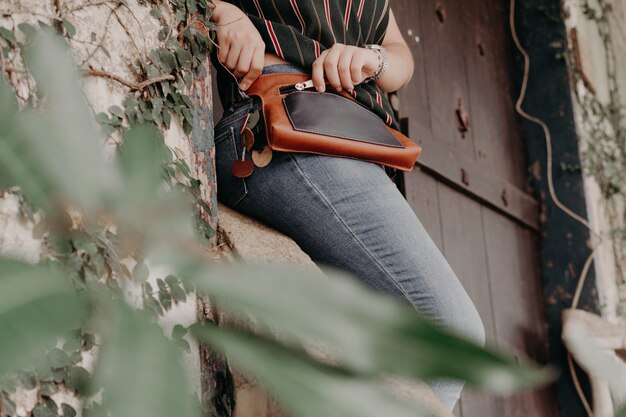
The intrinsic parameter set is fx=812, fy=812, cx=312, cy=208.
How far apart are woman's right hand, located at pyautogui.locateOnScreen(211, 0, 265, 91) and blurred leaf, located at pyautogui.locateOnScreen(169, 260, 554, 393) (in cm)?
85

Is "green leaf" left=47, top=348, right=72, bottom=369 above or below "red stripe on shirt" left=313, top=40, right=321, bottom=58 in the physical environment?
below

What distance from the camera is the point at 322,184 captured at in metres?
1.03

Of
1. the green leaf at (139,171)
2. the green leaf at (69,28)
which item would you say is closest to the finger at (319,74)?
the green leaf at (69,28)

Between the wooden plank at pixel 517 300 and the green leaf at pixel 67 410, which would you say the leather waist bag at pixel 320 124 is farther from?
the wooden plank at pixel 517 300

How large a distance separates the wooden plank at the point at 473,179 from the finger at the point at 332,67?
A: 3.05 feet

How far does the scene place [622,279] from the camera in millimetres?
2857

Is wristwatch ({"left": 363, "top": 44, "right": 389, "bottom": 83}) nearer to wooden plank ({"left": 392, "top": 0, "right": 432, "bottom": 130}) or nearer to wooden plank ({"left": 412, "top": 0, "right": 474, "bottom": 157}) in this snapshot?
wooden plank ({"left": 392, "top": 0, "right": 432, "bottom": 130})

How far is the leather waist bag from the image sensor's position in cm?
101

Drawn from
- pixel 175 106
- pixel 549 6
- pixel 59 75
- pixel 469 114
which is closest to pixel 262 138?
pixel 175 106

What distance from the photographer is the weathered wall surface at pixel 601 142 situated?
2.74m

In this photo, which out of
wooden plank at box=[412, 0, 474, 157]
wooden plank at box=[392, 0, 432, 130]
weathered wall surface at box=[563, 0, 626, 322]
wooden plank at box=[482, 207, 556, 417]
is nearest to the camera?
wooden plank at box=[392, 0, 432, 130]

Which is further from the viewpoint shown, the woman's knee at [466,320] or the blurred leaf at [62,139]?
the woman's knee at [466,320]

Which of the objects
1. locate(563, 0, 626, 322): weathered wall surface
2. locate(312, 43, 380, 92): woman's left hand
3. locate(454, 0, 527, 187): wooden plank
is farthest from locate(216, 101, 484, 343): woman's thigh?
locate(563, 0, 626, 322): weathered wall surface

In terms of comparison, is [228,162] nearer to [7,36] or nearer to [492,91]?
[7,36]
